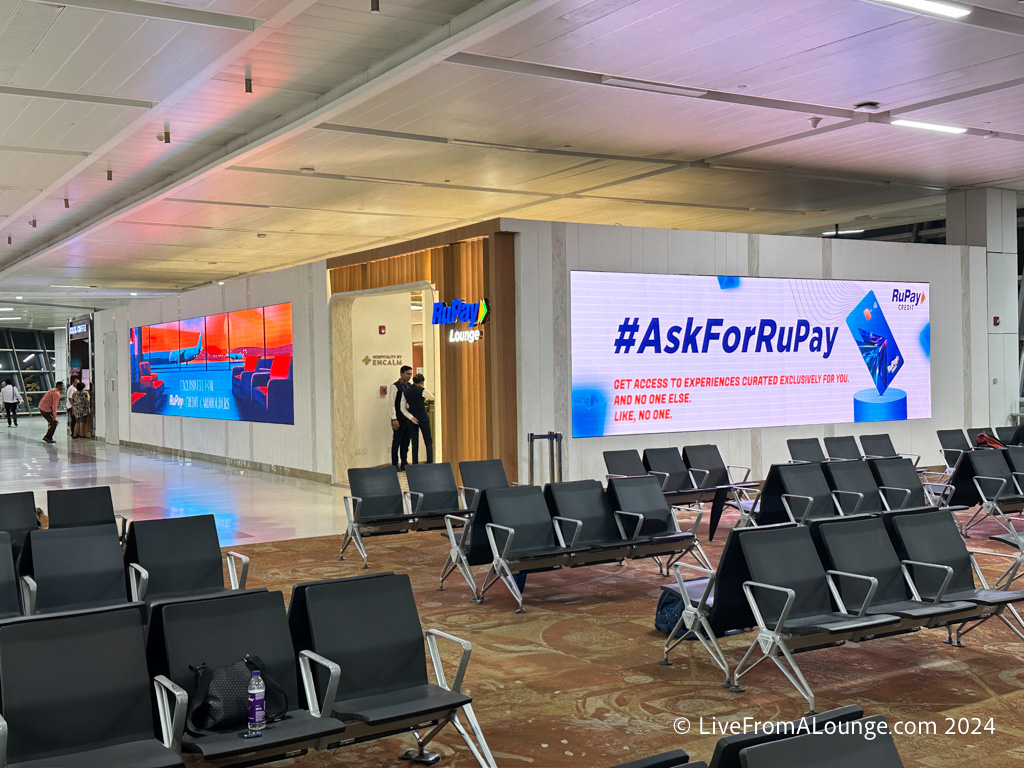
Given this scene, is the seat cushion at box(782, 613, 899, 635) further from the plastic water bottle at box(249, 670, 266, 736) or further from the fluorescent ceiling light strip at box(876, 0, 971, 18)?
the fluorescent ceiling light strip at box(876, 0, 971, 18)

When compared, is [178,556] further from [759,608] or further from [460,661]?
[759,608]

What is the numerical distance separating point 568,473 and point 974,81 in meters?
6.02

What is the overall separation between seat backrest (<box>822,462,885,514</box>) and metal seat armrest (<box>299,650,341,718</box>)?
6.25m

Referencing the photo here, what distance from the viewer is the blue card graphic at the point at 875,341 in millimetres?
14359

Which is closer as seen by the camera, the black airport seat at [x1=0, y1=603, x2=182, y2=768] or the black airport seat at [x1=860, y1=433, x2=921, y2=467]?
the black airport seat at [x1=0, y1=603, x2=182, y2=768]

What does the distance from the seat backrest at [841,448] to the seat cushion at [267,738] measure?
8394 mm

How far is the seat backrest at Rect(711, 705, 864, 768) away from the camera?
2.47 m

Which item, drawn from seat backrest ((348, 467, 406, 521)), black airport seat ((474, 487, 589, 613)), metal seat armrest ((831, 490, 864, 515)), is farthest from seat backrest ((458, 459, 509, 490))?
metal seat armrest ((831, 490, 864, 515))

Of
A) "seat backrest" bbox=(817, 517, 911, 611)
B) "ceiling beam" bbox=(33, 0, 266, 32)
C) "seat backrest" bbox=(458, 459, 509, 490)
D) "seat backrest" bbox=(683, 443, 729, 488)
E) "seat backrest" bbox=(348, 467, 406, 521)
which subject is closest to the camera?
"seat backrest" bbox=(817, 517, 911, 611)

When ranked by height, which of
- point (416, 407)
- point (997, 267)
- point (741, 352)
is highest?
point (997, 267)

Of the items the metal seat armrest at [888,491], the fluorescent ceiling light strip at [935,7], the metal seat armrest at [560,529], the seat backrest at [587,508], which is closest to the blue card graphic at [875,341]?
the metal seat armrest at [888,491]

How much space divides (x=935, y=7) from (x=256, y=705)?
22.6ft

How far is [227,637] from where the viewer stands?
399 centimetres

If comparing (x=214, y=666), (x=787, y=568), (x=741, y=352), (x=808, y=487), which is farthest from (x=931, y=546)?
(x=741, y=352)
